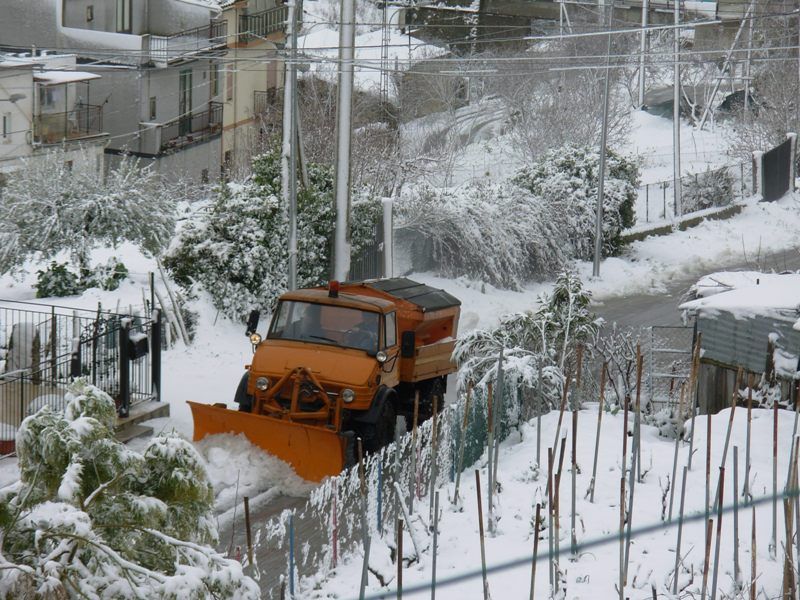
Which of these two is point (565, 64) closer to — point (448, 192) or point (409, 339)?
point (448, 192)

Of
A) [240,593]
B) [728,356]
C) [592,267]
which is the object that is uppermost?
[240,593]

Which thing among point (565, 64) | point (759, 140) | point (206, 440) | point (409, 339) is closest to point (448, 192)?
point (409, 339)

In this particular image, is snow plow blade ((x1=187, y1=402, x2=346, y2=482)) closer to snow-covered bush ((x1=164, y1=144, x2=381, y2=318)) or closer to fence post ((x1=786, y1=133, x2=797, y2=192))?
snow-covered bush ((x1=164, y1=144, x2=381, y2=318))

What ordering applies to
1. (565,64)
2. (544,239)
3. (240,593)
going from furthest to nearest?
1. (565,64)
2. (544,239)
3. (240,593)

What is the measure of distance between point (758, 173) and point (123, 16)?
72.7 ft

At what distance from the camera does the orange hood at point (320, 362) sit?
491 inches

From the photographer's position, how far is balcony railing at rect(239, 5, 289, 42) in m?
44.8

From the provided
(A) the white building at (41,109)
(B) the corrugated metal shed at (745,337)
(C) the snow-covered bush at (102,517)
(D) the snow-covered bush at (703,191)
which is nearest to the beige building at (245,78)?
(A) the white building at (41,109)

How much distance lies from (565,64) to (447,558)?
40497mm

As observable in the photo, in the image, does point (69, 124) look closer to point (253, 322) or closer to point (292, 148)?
point (292, 148)

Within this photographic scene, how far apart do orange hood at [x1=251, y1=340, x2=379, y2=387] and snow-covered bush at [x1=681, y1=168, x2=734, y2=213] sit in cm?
2423

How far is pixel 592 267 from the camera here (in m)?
27.5

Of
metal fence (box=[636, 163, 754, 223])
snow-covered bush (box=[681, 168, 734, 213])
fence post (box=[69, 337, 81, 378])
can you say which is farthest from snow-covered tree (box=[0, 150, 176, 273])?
snow-covered bush (box=[681, 168, 734, 213])

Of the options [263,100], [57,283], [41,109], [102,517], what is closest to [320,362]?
[102,517]
